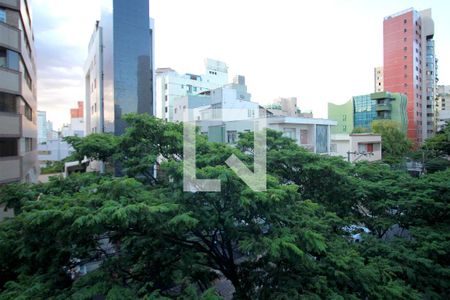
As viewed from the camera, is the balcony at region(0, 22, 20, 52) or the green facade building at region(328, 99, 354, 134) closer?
the balcony at region(0, 22, 20, 52)

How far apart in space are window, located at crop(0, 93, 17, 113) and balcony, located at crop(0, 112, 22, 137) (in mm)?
349

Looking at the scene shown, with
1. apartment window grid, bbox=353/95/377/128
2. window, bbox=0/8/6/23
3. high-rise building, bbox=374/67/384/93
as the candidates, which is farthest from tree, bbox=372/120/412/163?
window, bbox=0/8/6/23

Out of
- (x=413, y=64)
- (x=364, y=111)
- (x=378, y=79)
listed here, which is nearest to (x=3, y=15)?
(x=364, y=111)

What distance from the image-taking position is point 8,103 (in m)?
11.0

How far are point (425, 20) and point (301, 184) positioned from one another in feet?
170

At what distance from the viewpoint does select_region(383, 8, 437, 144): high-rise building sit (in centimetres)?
4628

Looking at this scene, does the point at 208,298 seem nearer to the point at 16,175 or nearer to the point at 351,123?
the point at 16,175

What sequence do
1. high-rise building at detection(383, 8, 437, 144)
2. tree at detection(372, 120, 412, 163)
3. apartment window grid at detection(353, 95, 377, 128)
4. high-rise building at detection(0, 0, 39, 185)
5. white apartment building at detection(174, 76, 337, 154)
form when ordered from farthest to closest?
apartment window grid at detection(353, 95, 377, 128) → high-rise building at detection(383, 8, 437, 144) → tree at detection(372, 120, 412, 163) → white apartment building at detection(174, 76, 337, 154) → high-rise building at detection(0, 0, 39, 185)

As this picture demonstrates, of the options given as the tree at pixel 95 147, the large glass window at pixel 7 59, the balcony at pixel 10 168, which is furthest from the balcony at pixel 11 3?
the tree at pixel 95 147

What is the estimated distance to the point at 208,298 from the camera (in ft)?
13.9

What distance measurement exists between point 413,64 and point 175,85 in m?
35.6

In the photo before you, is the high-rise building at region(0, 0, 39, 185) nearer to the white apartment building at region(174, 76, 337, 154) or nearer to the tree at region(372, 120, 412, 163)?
the white apartment building at region(174, 76, 337, 154)

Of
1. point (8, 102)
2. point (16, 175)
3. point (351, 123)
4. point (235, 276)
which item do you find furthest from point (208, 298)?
point (351, 123)

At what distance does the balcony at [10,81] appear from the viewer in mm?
10453
